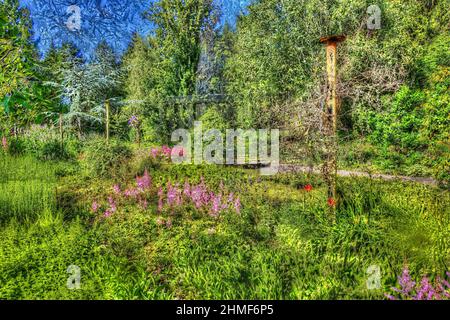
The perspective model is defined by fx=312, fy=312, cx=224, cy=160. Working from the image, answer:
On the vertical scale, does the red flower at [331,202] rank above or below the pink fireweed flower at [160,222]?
above

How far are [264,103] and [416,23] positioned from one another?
10.0m

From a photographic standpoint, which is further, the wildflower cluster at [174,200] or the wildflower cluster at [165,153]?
the wildflower cluster at [165,153]

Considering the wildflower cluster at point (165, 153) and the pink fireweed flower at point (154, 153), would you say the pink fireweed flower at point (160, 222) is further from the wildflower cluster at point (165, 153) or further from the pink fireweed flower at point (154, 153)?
the wildflower cluster at point (165, 153)

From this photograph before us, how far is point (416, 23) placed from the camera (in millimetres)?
15820

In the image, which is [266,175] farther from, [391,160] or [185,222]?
[391,160]

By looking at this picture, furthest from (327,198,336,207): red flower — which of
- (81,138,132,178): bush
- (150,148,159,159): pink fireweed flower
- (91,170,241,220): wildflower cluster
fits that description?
(150,148,159,159): pink fireweed flower

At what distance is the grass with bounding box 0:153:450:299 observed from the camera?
3.24 meters

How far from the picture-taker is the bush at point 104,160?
307 inches

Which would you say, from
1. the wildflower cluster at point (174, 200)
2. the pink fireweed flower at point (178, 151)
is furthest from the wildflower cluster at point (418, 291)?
the pink fireweed flower at point (178, 151)

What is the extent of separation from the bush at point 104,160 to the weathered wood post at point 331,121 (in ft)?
16.0

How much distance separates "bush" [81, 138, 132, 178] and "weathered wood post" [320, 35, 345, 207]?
4.86 metres

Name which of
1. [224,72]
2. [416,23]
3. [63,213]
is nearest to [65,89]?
[224,72]

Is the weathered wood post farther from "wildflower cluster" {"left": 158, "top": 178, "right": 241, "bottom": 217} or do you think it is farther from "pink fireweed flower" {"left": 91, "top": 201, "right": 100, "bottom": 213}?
"pink fireweed flower" {"left": 91, "top": 201, "right": 100, "bottom": 213}

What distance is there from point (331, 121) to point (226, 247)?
8.42ft
